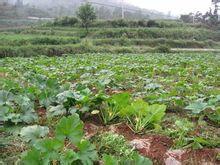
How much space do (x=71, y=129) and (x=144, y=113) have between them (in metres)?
1.19

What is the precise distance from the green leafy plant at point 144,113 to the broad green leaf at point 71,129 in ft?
3.51

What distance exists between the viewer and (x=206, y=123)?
14.5 feet

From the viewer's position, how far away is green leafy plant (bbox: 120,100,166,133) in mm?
3936

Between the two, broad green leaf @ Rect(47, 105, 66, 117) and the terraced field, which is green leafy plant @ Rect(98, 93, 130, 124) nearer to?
broad green leaf @ Rect(47, 105, 66, 117)

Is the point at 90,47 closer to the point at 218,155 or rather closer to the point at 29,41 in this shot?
the point at 29,41

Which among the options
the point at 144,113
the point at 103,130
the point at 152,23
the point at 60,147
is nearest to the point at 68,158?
the point at 60,147

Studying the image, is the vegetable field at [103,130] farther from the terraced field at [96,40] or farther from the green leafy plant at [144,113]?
the terraced field at [96,40]

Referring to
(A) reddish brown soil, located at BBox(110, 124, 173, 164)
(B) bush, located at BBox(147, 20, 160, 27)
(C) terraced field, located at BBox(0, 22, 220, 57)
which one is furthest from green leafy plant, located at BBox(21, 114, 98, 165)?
(B) bush, located at BBox(147, 20, 160, 27)

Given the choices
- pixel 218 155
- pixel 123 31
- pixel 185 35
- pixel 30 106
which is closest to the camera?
pixel 218 155

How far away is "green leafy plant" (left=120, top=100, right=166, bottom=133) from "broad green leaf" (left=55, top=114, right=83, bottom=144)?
1.07 metres

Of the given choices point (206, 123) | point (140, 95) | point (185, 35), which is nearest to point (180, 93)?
point (140, 95)

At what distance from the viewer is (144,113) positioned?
13.1 feet

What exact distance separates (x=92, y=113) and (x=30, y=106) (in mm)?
691

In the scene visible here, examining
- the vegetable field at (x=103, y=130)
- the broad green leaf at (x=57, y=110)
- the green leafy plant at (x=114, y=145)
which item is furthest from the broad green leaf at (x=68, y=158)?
the broad green leaf at (x=57, y=110)
